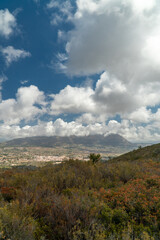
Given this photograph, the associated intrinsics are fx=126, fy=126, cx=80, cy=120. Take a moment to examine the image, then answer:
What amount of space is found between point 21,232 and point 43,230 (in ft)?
2.35

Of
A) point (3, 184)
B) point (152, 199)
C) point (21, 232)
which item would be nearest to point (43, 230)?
point (21, 232)

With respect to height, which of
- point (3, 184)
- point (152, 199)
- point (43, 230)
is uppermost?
point (152, 199)

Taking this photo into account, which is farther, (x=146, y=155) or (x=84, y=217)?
(x=146, y=155)

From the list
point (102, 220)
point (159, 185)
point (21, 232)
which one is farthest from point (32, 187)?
point (159, 185)

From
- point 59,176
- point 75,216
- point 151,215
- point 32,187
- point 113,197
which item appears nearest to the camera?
point 75,216

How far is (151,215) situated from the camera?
13.1 ft

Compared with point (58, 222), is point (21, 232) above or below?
above

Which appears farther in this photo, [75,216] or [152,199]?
[152,199]

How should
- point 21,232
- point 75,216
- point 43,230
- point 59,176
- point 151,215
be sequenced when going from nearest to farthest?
point 21,232 → point 43,230 → point 75,216 → point 151,215 → point 59,176

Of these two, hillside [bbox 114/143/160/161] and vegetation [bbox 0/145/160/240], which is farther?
hillside [bbox 114/143/160/161]

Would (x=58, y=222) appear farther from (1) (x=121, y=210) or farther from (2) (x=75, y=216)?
(1) (x=121, y=210)

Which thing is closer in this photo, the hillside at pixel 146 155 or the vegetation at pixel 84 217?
the vegetation at pixel 84 217

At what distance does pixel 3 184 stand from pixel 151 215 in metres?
8.30

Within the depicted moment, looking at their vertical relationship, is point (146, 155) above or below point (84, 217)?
below
